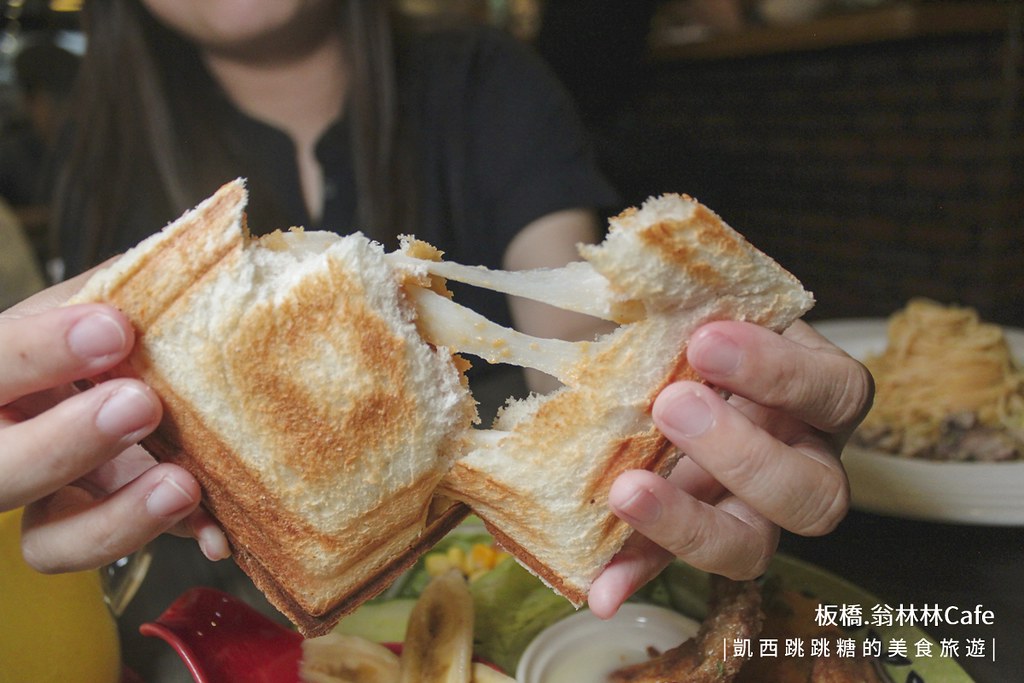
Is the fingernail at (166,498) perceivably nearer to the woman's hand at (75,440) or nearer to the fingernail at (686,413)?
the woman's hand at (75,440)

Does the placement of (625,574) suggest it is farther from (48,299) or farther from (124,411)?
(48,299)

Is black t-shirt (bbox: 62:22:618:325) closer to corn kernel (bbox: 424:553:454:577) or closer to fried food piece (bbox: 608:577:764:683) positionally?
corn kernel (bbox: 424:553:454:577)

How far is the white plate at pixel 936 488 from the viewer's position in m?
1.12

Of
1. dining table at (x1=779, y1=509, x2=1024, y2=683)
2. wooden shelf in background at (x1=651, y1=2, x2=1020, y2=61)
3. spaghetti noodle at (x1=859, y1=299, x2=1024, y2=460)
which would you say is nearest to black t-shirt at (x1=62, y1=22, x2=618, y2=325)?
spaghetti noodle at (x1=859, y1=299, x2=1024, y2=460)

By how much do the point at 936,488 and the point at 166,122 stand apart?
1.79 metres

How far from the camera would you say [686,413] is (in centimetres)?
72

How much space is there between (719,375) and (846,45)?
3.82 meters

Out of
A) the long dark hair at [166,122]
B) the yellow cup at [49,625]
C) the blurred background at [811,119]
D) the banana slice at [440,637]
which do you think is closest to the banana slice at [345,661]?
the banana slice at [440,637]

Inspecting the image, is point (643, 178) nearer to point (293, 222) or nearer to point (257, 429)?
point (293, 222)

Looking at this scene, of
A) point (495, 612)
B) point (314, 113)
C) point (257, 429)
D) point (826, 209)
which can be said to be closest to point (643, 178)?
point (826, 209)

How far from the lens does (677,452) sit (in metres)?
0.80

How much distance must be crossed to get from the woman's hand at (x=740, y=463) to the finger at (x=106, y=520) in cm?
43

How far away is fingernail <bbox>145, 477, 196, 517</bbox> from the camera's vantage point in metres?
0.71

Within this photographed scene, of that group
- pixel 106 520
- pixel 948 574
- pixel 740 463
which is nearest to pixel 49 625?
pixel 106 520
